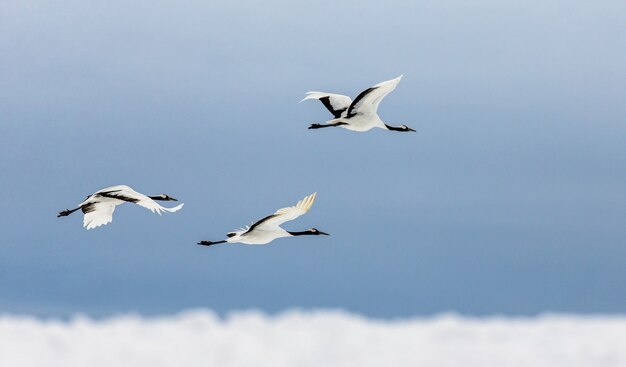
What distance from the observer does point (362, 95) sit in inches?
1352

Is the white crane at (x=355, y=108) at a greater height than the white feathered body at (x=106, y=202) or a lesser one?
greater

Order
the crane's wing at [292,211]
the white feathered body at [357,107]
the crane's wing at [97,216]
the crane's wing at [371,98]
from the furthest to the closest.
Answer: the crane's wing at [97,216]
the white feathered body at [357,107]
the crane's wing at [371,98]
the crane's wing at [292,211]

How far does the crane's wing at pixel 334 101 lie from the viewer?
36531mm

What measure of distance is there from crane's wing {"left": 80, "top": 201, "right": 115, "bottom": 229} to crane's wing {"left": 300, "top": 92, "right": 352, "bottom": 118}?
637 cm

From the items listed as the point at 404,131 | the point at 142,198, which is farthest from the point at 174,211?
the point at 404,131

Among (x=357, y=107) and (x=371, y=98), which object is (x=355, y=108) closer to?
(x=357, y=107)

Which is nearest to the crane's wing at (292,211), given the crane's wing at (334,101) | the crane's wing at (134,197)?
the crane's wing at (134,197)

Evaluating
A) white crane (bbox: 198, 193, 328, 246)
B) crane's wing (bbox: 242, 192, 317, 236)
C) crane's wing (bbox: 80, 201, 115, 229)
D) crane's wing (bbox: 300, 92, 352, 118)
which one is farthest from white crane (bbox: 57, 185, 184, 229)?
crane's wing (bbox: 300, 92, 352, 118)

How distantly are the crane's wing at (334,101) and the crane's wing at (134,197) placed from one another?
551 centimetres

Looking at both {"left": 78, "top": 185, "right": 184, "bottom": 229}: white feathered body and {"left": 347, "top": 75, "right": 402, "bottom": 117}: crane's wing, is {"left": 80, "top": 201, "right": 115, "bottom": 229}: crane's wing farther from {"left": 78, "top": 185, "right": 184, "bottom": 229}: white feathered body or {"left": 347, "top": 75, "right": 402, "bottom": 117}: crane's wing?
{"left": 347, "top": 75, "right": 402, "bottom": 117}: crane's wing

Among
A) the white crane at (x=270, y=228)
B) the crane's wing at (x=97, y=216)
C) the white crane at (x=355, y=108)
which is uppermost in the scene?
the white crane at (x=355, y=108)

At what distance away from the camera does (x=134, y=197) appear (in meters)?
34.6

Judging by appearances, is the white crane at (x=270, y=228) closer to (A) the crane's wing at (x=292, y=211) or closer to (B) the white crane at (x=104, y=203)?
(A) the crane's wing at (x=292, y=211)

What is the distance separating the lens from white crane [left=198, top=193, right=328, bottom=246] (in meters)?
32.0
